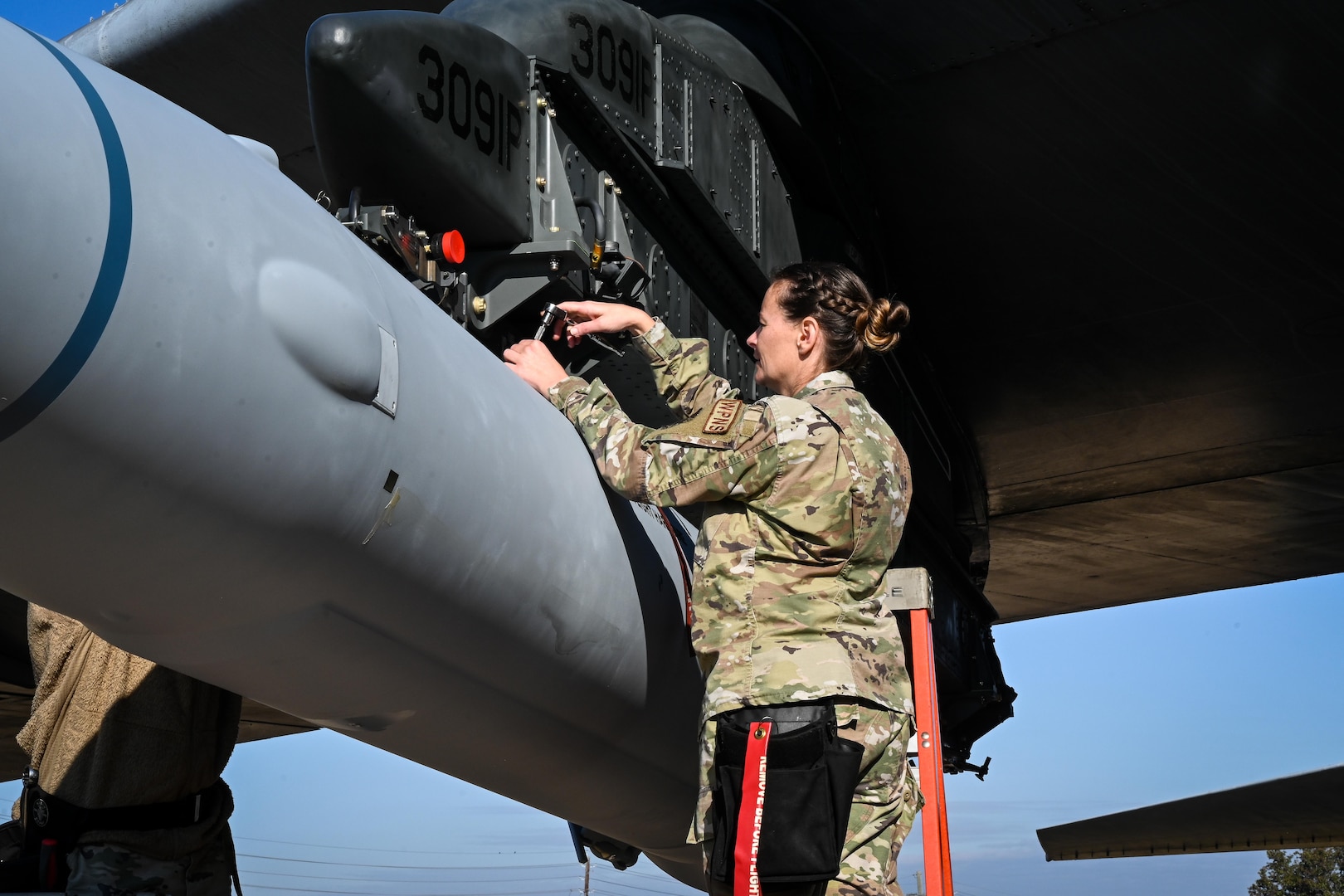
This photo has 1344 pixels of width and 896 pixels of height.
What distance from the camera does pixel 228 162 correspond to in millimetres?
A: 2127

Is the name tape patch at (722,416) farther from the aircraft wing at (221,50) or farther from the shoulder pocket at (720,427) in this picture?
the aircraft wing at (221,50)

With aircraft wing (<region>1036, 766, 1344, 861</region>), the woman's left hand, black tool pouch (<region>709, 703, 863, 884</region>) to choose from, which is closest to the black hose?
the woman's left hand

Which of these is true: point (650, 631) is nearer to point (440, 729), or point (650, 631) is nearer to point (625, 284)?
point (440, 729)

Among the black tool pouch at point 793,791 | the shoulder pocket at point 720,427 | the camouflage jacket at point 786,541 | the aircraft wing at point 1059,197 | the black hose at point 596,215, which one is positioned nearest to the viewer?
the black tool pouch at point 793,791

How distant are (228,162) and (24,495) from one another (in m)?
0.66

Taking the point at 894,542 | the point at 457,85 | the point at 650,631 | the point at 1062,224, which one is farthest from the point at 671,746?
the point at 1062,224

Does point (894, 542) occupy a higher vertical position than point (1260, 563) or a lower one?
lower

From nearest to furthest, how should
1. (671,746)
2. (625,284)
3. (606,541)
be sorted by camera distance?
(606,541) < (671,746) < (625,284)

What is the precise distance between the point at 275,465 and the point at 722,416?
1013 millimetres

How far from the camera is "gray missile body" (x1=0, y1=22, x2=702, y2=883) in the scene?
1762 millimetres

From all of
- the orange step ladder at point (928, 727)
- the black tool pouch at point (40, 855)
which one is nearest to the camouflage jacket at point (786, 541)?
the orange step ladder at point (928, 727)

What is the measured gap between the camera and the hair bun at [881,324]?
114 inches

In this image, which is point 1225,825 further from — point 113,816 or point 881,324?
point 113,816

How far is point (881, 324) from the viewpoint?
289 cm
